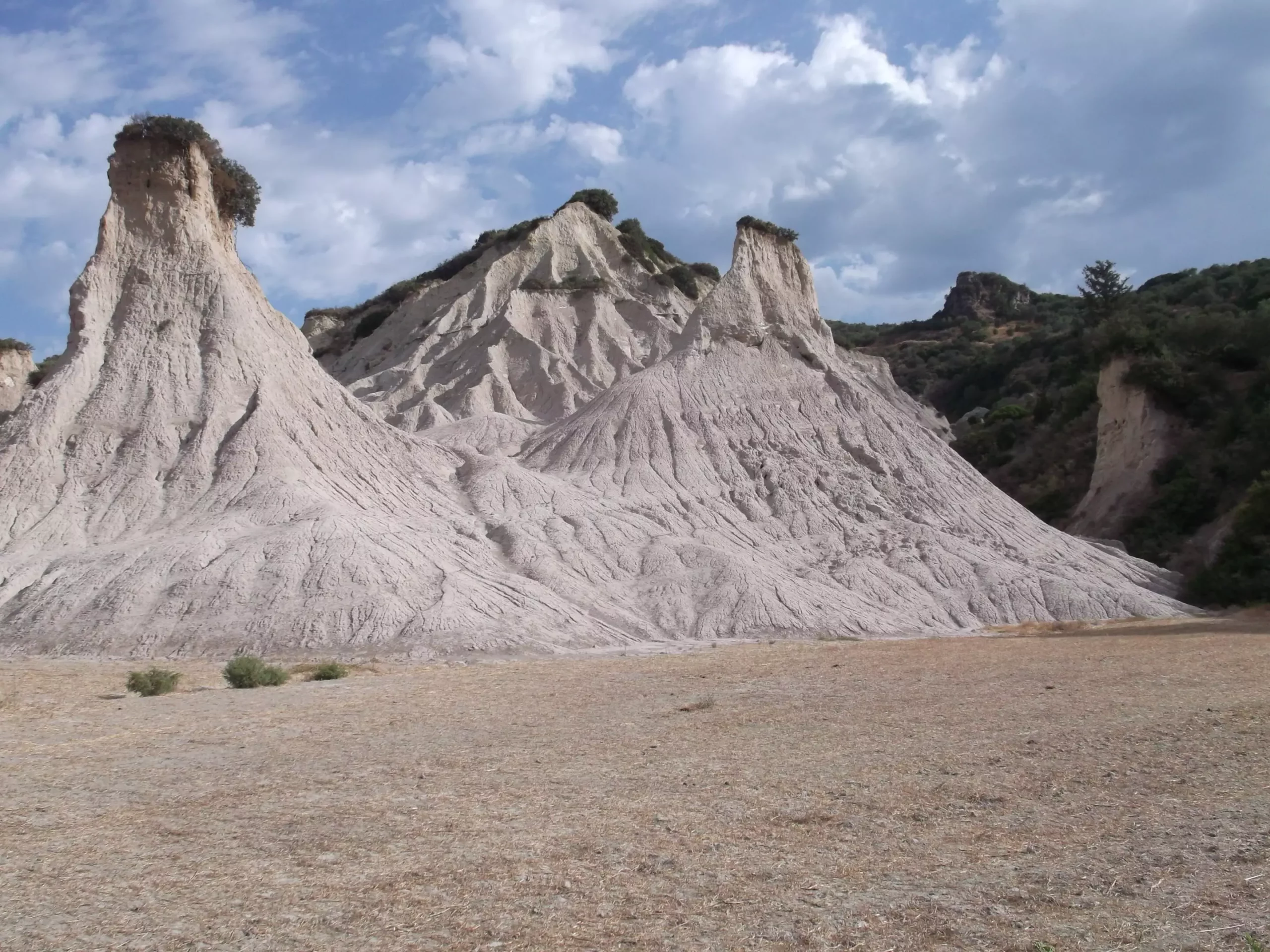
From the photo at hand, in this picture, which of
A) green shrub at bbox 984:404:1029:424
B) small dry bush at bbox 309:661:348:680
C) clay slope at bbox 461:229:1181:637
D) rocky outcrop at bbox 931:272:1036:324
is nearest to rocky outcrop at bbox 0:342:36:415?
clay slope at bbox 461:229:1181:637

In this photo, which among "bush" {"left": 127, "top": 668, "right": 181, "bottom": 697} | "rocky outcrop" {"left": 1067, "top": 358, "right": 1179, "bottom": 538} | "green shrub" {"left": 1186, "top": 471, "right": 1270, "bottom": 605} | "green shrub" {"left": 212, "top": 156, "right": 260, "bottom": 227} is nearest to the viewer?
"bush" {"left": 127, "top": 668, "right": 181, "bottom": 697}

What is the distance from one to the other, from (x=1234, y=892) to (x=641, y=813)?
360cm

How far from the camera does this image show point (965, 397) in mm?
76375

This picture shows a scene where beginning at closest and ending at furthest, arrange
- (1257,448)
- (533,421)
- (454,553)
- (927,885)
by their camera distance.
→ (927,885) < (454,553) < (1257,448) < (533,421)

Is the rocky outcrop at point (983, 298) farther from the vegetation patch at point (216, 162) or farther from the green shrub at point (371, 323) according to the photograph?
the vegetation patch at point (216, 162)

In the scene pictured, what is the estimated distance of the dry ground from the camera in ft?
16.7

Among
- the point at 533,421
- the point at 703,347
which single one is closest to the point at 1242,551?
the point at 703,347

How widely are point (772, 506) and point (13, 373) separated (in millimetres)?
31035

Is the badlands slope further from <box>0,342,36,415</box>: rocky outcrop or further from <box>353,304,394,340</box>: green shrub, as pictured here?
<box>353,304,394,340</box>: green shrub

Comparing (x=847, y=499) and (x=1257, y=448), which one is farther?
(x=1257, y=448)

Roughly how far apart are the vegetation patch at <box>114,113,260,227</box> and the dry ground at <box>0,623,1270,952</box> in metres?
22.4

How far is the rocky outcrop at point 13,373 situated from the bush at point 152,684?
29414 mm

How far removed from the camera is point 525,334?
5112cm

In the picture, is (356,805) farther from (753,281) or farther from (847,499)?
(753,281)
